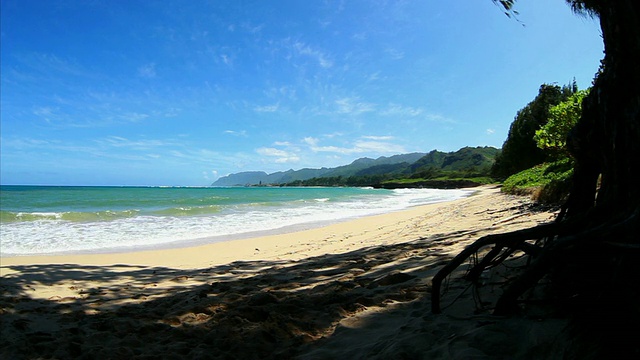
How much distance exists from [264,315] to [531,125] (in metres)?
47.2

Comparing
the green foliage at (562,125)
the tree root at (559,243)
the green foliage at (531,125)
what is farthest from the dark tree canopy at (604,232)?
the green foliage at (531,125)

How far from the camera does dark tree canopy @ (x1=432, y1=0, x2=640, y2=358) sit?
1892mm

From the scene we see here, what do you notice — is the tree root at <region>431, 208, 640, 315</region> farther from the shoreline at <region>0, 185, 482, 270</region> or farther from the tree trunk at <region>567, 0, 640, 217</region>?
the shoreline at <region>0, 185, 482, 270</region>

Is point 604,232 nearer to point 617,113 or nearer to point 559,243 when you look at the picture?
point 559,243

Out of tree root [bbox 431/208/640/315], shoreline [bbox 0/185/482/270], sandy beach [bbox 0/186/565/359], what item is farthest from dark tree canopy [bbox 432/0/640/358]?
shoreline [bbox 0/185/482/270]

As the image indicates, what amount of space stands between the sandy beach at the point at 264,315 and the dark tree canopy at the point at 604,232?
27 centimetres

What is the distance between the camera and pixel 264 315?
3730mm

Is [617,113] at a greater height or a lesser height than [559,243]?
greater

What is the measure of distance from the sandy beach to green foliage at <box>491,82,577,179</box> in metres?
42.1

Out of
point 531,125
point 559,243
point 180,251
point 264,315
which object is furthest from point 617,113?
point 531,125

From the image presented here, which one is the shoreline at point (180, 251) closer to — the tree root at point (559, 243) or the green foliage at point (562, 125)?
the tree root at point (559, 243)

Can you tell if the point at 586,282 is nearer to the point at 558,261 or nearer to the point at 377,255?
the point at 558,261

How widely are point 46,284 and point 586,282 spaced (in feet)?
24.4

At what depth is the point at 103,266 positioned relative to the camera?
763 centimetres
